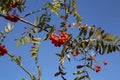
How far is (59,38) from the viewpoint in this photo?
4426 millimetres

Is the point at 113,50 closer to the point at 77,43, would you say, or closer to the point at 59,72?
the point at 77,43

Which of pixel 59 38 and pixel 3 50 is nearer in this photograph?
pixel 59 38

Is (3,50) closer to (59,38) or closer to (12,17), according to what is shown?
(12,17)

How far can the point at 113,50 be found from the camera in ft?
13.5

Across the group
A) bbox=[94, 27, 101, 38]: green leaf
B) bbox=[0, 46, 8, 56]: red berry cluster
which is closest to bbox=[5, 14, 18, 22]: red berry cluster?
bbox=[0, 46, 8, 56]: red berry cluster

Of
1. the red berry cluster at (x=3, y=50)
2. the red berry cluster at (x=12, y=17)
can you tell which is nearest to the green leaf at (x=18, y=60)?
the red berry cluster at (x=3, y=50)

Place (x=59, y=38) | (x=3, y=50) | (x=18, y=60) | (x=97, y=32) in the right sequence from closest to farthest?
(x=97, y=32) < (x=59, y=38) < (x=18, y=60) < (x=3, y=50)

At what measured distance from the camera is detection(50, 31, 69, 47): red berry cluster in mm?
4350

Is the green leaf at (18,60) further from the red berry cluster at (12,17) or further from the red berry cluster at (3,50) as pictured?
the red berry cluster at (12,17)

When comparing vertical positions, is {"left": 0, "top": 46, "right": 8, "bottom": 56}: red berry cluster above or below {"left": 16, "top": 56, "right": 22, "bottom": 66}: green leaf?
above

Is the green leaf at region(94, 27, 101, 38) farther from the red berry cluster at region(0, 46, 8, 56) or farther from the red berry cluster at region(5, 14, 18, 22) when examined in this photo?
the red berry cluster at region(0, 46, 8, 56)

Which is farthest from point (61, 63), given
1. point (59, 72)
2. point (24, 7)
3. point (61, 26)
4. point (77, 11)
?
point (24, 7)

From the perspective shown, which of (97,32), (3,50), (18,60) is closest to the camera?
(97,32)

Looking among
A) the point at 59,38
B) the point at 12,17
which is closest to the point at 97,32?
the point at 59,38
